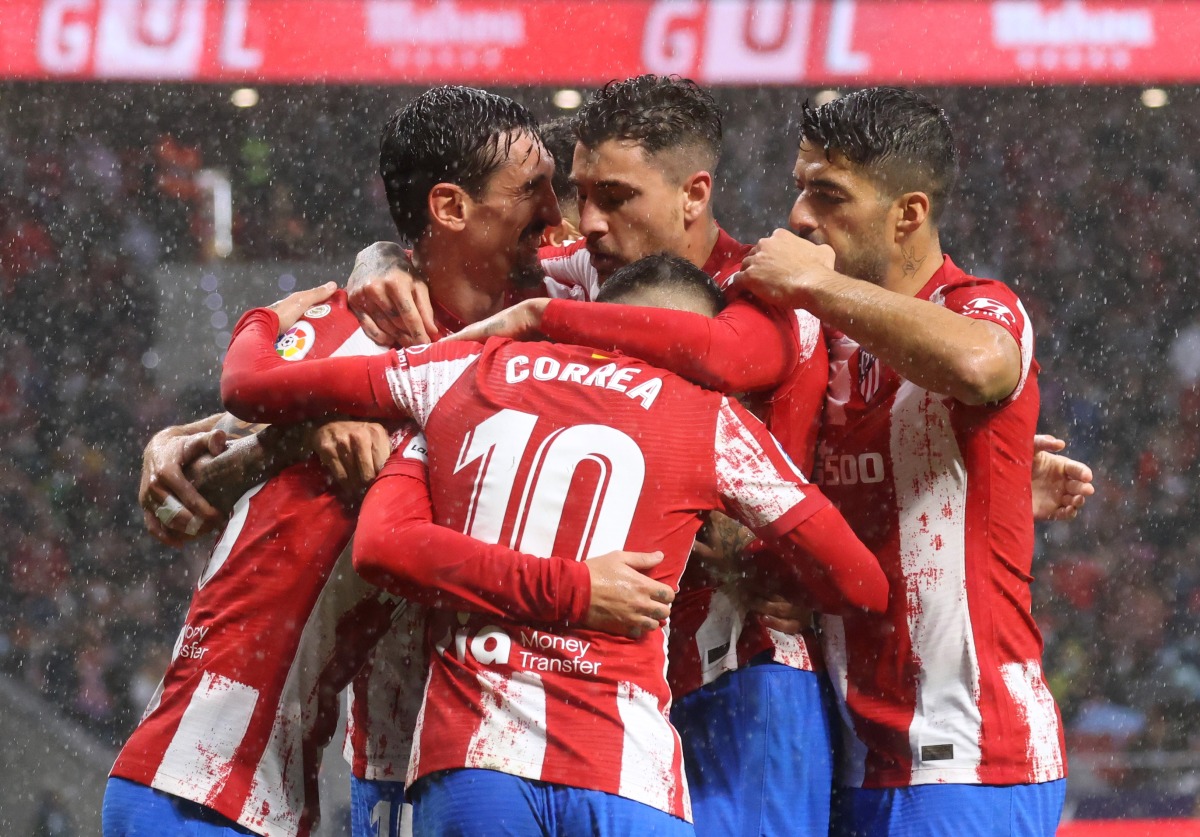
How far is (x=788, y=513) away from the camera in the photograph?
2.16 metres

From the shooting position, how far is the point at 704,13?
8.64m

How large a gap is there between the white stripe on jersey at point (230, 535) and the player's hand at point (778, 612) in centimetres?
97

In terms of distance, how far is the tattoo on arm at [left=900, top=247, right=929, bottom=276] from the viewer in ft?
8.73

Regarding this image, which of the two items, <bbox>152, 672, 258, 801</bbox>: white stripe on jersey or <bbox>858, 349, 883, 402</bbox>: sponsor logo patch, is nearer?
<bbox>152, 672, 258, 801</bbox>: white stripe on jersey

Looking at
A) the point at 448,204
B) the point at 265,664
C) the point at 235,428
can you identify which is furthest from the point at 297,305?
the point at 265,664

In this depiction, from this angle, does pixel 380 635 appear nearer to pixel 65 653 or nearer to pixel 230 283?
pixel 65 653

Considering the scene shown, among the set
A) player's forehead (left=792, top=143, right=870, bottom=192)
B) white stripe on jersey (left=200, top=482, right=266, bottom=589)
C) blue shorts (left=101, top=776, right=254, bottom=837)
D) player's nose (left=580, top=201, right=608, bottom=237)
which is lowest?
blue shorts (left=101, top=776, right=254, bottom=837)

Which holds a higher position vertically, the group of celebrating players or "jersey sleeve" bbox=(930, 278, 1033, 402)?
"jersey sleeve" bbox=(930, 278, 1033, 402)

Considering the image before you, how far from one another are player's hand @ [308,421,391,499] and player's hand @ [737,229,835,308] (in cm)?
73

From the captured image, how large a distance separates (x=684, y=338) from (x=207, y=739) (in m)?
1.10

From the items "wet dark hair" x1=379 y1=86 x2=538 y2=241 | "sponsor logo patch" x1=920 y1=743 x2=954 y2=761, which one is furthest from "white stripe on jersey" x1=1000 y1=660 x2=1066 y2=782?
"wet dark hair" x1=379 y1=86 x2=538 y2=241

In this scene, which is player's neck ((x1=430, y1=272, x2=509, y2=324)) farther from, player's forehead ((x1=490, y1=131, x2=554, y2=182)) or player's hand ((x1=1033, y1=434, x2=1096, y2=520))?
player's hand ((x1=1033, y1=434, x2=1096, y2=520))

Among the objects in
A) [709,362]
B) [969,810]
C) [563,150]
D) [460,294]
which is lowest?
[969,810]

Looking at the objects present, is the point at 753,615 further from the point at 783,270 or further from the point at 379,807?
the point at 379,807
